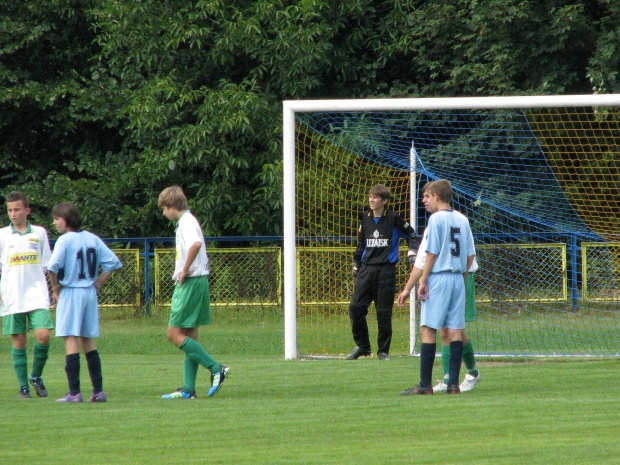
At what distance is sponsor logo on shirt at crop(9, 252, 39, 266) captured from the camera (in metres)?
7.77

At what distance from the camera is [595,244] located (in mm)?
14703

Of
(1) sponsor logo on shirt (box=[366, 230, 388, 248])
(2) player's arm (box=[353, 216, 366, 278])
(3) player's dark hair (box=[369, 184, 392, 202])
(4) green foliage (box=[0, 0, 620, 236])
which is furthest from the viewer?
(4) green foliage (box=[0, 0, 620, 236])

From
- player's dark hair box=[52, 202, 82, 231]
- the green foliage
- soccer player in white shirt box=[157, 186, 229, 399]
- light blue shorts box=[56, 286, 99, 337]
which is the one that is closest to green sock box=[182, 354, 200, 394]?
soccer player in white shirt box=[157, 186, 229, 399]

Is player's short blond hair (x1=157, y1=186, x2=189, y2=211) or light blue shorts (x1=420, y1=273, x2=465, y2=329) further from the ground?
player's short blond hair (x1=157, y1=186, x2=189, y2=211)

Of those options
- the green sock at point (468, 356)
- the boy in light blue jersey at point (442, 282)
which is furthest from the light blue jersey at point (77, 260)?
the green sock at point (468, 356)

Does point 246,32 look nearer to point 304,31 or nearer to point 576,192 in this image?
point 304,31

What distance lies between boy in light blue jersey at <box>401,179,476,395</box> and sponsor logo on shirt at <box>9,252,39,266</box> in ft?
10.2

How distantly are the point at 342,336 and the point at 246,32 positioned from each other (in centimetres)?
816

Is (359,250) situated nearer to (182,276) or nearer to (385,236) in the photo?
(385,236)

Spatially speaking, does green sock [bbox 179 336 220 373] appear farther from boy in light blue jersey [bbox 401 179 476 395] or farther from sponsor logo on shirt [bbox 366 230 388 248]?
sponsor logo on shirt [bbox 366 230 388 248]

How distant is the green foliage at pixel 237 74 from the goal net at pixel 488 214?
2.10m

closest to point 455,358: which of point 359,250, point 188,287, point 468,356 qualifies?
point 468,356

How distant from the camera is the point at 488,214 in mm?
15461

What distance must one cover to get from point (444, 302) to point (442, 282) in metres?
0.15
